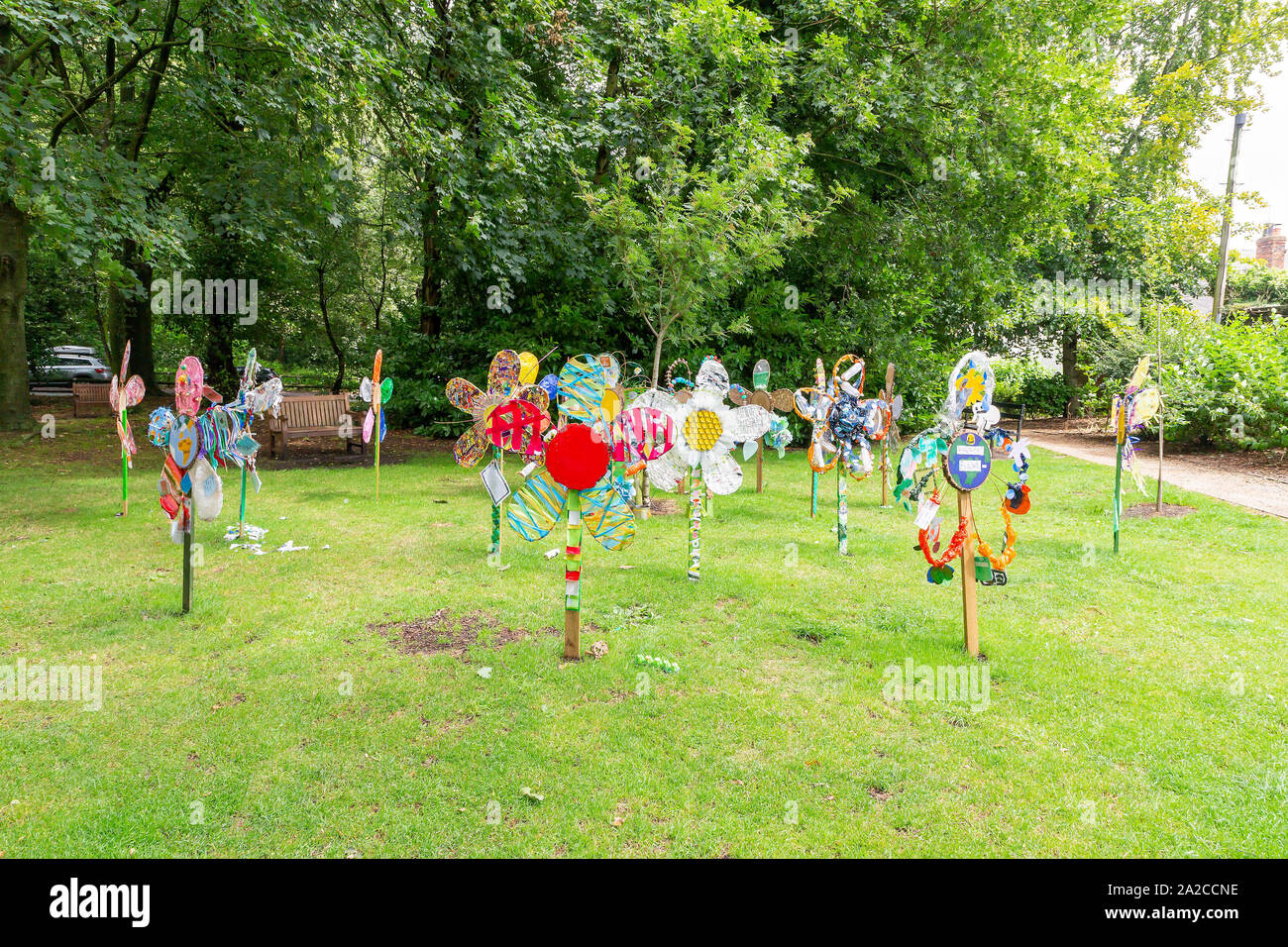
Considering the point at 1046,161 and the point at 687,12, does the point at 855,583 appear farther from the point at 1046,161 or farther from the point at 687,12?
the point at 1046,161

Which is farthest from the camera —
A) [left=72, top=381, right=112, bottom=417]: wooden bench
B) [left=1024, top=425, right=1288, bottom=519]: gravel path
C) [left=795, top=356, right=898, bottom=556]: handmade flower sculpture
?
[left=72, top=381, right=112, bottom=417]: wooden bench

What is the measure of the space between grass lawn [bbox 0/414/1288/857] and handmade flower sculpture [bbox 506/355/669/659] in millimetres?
721

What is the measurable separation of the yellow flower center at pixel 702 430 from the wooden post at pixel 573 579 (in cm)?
142

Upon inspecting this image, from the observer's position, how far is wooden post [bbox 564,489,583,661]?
15.3ft

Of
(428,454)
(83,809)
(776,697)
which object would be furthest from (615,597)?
(428,454)

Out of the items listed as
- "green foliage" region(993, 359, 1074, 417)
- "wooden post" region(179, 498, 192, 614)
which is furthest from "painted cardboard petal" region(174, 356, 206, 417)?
"green foliage" region(993, 359, 1074, 417)

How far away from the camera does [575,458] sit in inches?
183

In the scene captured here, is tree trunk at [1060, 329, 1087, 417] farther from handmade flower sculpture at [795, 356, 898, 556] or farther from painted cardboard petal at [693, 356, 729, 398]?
painted cardboard petal at [693, 356, 729, 398]

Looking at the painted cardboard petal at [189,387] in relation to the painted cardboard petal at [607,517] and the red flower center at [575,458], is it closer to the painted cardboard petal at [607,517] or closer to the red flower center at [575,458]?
the red flower center at [575,458]

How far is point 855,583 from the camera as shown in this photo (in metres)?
6.51

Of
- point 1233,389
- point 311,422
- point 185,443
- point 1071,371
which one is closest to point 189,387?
point 185,443

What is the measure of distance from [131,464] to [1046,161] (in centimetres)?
1636

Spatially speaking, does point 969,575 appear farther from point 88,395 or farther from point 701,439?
point 88,395

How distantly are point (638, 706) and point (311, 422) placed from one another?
11.6 metres
